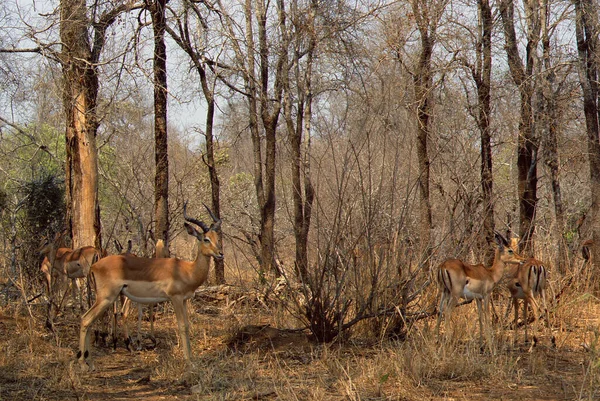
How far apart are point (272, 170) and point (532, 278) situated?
6394 millimetres

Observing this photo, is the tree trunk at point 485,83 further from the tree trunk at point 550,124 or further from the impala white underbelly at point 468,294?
the impala white underbelly at point 468,294

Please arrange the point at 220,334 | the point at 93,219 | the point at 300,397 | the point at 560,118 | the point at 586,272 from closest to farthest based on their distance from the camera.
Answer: the point at 300,397 < the point at 220,334 < the point at 93,219 < the point at 586,272 < the point at 560,118

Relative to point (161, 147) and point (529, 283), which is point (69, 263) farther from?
point (529, 283)

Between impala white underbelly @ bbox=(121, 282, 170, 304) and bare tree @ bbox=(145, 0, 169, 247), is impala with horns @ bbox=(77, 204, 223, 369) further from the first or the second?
bare tree @ bbox=(145, 0, 169, 247)

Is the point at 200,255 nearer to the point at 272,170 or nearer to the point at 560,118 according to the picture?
the point at 272,170

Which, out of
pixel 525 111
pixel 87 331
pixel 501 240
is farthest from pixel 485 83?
pixel 87 331

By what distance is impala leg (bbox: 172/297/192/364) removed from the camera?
290 inches

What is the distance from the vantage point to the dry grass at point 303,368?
244 inches

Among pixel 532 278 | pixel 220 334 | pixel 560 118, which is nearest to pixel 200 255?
pixel 220 334

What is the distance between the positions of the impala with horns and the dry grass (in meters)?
0.36

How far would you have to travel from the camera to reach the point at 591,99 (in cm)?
1173

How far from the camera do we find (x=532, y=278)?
8766mm

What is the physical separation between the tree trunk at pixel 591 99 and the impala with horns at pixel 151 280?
6482 mm

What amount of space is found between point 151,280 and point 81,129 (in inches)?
118
